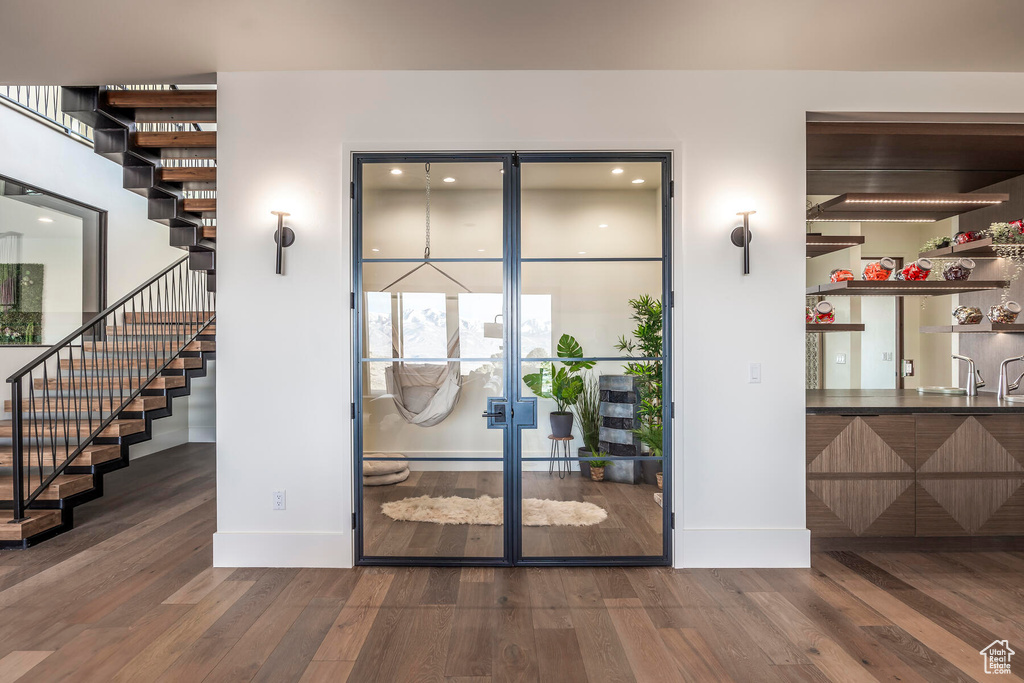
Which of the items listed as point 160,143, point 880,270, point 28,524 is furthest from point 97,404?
point 880,270

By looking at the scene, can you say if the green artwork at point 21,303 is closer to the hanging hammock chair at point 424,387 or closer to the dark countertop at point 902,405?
the hanging hammock chair at point 424,387

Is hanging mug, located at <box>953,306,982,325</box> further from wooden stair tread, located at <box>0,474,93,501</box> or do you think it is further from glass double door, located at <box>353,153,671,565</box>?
wooden stair tread, located at <box>0,474,93,501</box>

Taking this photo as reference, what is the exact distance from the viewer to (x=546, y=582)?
2979 mm

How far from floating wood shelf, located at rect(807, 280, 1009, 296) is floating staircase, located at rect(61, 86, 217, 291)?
13.9 feet

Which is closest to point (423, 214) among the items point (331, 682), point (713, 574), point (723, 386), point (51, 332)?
point (723, 386)

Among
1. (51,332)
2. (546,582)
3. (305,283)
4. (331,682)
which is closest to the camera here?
(331,682)

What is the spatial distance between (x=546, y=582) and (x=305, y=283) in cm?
214

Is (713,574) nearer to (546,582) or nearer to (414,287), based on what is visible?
(546,582)

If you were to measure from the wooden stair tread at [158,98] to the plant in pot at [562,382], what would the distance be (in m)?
2.71

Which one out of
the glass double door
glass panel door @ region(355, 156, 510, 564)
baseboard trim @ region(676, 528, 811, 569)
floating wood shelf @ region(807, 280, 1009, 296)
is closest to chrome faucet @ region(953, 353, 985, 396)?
floating wood shelf @ region(807, 280, 1009, 296)

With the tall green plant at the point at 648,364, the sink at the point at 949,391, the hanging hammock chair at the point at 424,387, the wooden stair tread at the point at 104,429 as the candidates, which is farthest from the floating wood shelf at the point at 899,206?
the wooden stair tread at the point at 104,429

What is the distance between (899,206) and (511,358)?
3.10m

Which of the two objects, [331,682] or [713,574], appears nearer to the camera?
[331,682]

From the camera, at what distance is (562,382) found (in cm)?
321
